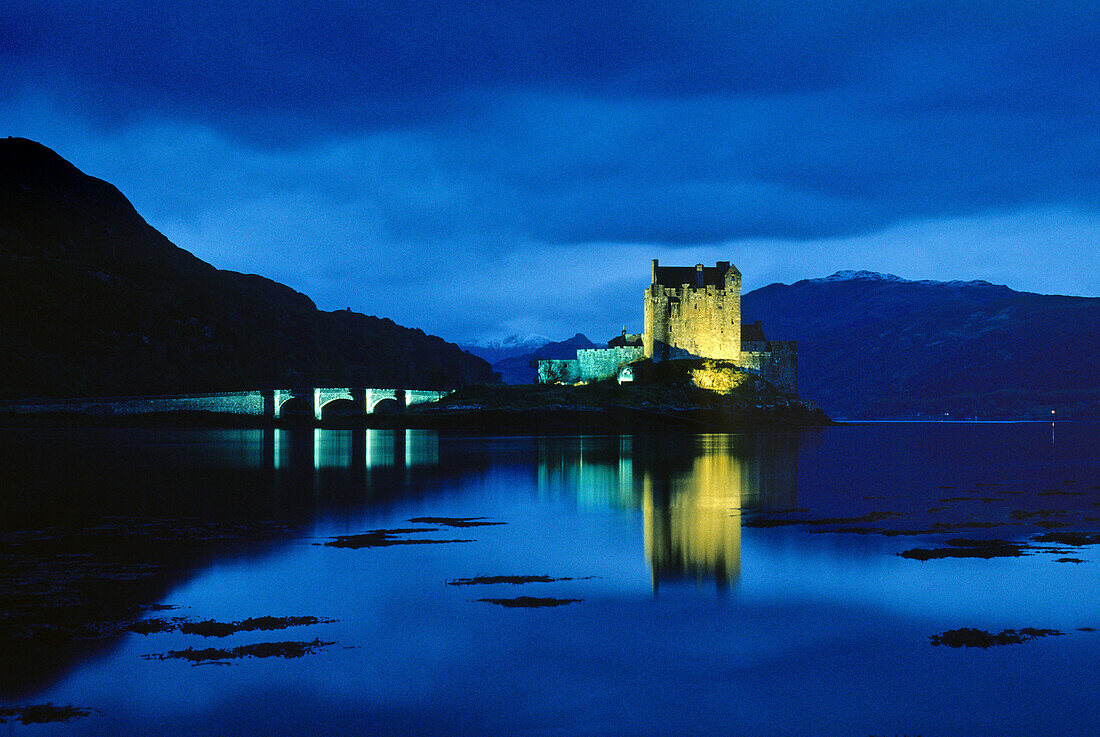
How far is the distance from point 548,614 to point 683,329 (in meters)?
101

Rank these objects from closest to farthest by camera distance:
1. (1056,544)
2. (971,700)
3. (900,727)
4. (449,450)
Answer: (900,727), (971,700), (1056,544), (449,450)

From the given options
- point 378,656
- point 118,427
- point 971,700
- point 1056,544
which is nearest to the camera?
point 971,700

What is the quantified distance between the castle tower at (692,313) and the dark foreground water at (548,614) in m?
79.4

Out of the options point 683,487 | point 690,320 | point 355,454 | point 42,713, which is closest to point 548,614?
point 42,713

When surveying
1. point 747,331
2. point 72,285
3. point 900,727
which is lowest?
point 900,727

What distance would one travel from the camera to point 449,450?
229 ft

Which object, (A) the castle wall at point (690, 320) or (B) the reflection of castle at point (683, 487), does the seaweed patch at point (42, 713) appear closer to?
(B) the reflection of castle at point (683, 487)

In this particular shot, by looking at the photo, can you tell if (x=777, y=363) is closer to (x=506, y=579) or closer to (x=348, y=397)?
(x=348, y=397)

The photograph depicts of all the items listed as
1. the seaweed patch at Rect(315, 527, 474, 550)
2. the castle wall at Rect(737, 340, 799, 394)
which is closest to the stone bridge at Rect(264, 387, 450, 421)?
the castle wall at Rect(737, 340, 799, 394)

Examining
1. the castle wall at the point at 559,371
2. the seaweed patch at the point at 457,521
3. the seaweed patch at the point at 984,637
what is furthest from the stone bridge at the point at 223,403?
the seaweed patch at the point at 984,637

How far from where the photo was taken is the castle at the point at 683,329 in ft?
376

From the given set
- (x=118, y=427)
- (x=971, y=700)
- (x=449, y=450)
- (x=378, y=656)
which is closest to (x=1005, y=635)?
(x=971, y=700)

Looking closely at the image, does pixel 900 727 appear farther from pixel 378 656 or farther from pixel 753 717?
pixel 378 656

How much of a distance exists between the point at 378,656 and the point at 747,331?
11844 centimetres
